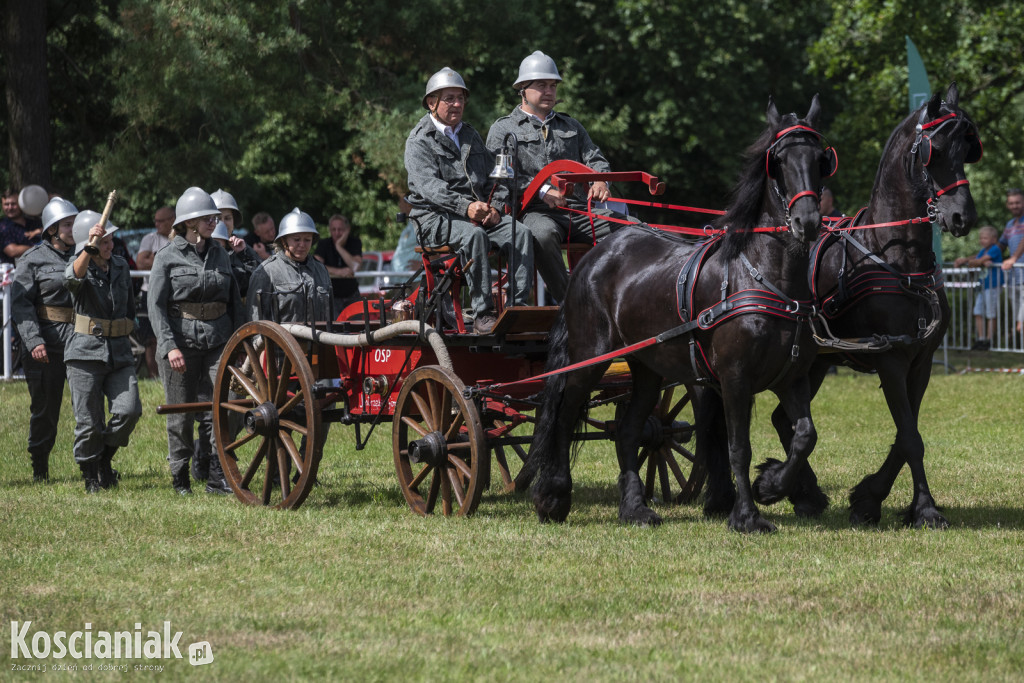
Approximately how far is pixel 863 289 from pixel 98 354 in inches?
205

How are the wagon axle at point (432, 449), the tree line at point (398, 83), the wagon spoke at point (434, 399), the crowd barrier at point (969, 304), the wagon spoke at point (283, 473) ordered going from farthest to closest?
the tree line at point (398, 83), the crowd barrier at point (969, 304), the wagon spoke at point (283, 473), the wagon spoke at point (434, 399), the wagon axle at point (432, 449)

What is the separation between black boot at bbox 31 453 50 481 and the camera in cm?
1060

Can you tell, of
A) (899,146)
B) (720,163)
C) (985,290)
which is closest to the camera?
(899,146)

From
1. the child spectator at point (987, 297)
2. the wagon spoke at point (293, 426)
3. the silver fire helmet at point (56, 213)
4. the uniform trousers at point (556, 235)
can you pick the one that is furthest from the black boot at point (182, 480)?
the child spectator at point (987, 297)

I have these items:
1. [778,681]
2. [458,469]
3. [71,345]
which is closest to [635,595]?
[778,681]

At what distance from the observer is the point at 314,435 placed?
28.0ft

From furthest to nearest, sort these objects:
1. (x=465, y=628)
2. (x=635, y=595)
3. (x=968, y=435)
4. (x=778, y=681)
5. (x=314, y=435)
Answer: (x=968, y=435), (x=314, y=435), (x=635, y=595), (x=465, y=628), (x=778, y=681)

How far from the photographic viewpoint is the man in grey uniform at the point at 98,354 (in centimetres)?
980

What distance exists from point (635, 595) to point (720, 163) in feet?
76.0

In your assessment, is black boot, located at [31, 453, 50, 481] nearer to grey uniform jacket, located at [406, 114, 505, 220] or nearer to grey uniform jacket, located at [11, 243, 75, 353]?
grey uniform jacket, located at [11, 243, 75, 353]

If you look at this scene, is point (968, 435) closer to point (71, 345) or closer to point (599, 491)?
point (599, 491)

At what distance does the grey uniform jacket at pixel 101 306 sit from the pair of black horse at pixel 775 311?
3.35 m

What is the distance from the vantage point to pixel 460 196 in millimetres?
8367

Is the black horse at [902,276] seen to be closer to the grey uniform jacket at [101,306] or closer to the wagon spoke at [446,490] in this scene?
the wagon spoke at [446,490]
